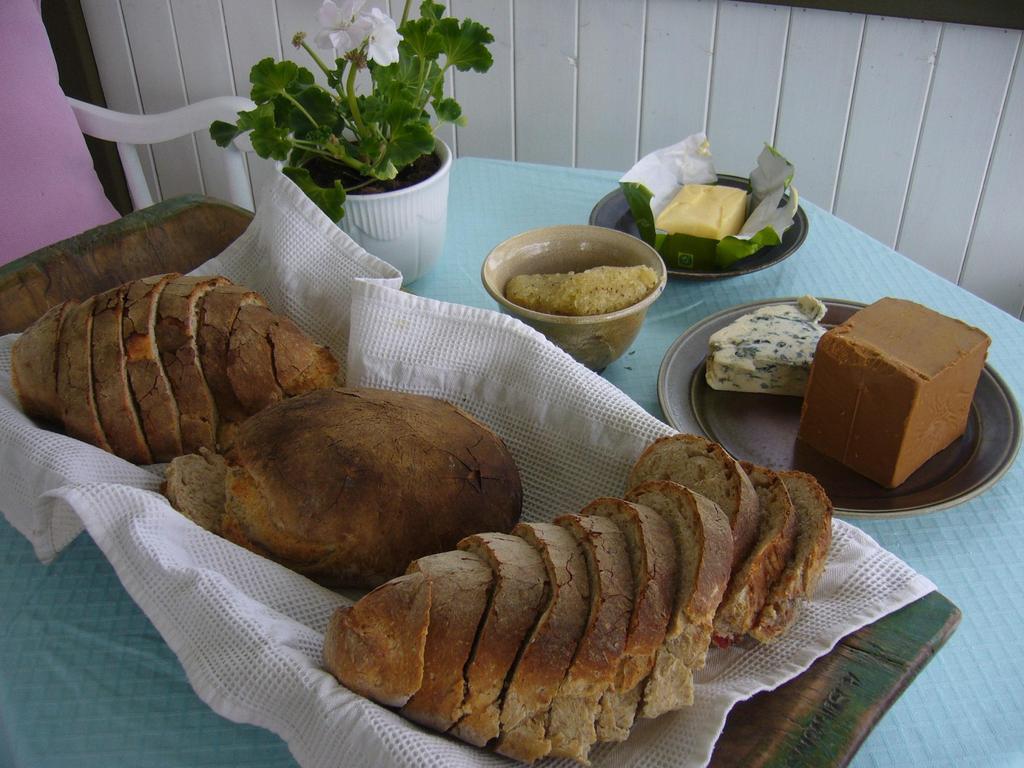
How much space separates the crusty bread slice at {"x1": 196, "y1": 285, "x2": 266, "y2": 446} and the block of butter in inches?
24.4

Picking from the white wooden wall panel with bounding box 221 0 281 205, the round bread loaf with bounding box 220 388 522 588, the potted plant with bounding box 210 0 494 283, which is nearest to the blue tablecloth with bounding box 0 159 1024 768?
the round bread loaf with bounding box 220 388 522 588

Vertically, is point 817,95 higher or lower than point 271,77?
lower

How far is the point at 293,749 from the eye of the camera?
623 millimetres

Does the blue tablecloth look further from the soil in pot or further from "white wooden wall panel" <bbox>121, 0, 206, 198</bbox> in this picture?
"white wooden wall panel" <bbox>121, 0, 206, 198</bbox>

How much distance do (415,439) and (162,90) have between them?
1.74 metres

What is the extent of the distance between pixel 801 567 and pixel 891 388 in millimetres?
295

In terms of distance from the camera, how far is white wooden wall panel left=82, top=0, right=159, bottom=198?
6.82 feet

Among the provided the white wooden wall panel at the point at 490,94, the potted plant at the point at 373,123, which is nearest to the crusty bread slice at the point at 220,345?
the potted plant at the point at 373,123

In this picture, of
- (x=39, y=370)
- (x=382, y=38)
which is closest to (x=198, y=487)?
(x=39, y=370)

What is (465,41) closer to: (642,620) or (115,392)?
(115,392)

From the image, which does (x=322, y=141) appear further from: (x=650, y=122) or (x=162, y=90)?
(x=162, y=90)

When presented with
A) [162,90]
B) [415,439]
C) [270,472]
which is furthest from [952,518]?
[162,90]

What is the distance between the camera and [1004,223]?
6.45ft

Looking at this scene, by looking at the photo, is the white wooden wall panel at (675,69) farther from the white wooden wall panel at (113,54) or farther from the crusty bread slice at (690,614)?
A: the crusty bread slice at (690,614)
